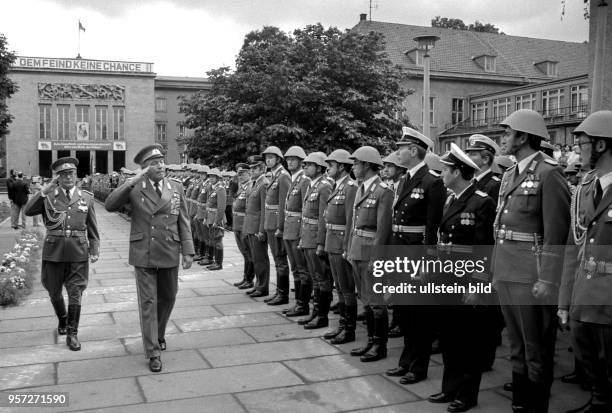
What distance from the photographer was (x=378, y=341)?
627cm

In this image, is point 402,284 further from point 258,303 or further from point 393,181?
point 258,303

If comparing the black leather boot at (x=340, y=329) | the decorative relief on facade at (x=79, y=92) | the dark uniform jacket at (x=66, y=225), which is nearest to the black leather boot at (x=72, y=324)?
the dark uniform jacket at (x=66, y=225)

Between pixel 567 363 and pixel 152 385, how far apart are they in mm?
3906

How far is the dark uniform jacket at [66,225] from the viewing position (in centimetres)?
689

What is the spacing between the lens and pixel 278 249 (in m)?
9.11

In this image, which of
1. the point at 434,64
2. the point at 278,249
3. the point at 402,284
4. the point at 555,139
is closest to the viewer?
the point at 402,284

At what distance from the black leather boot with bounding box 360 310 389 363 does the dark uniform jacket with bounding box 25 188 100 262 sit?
3.19 meters

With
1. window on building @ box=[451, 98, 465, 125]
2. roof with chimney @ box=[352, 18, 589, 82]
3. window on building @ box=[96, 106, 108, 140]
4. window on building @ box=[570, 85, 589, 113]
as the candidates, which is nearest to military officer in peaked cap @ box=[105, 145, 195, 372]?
window on building @ box=[570, 85, 589, 113]

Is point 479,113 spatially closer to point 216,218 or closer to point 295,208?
point 216,218

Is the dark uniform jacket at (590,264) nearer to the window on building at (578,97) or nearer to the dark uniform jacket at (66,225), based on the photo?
the dark uniform jacket at (66,225)

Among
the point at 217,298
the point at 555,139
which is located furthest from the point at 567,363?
the point at 555,139

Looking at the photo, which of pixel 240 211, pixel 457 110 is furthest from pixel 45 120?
pixel 240 211

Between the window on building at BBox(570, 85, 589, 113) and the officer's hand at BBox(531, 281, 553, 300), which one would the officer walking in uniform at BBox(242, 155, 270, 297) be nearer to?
the officer's hand at BBox(531, 281, 553, 300)

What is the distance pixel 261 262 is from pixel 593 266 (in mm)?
6194
